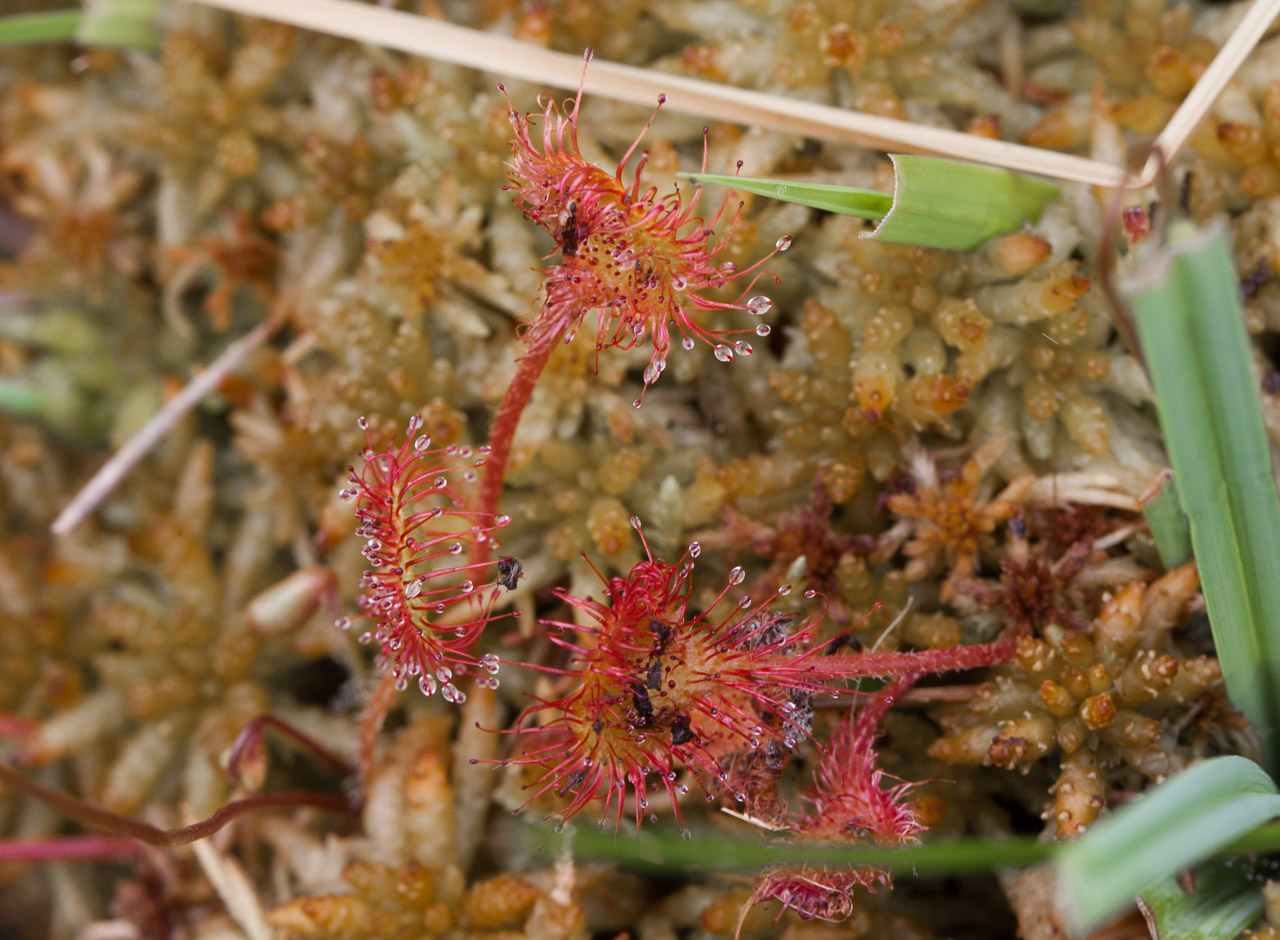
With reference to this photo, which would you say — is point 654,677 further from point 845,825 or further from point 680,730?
point 845,825

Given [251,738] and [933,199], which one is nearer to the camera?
[933,199]

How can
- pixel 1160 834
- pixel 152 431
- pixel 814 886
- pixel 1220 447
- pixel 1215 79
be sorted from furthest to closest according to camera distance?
pixel 152 431, pixel 1215 79, pixel 814 886, pixel 1220 447, pixel 1160 834

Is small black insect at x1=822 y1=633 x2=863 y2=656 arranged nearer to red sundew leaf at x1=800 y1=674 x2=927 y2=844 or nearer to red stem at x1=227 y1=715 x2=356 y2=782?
red sundew leaf at x1=800 y1=674 x2=927 y2=844

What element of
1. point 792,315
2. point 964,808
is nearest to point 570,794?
point 964,808

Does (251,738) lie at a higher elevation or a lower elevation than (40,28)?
lower

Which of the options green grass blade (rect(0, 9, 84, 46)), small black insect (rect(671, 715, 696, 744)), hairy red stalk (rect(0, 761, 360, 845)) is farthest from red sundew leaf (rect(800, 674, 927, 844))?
green grass blade (rect(0, 9, 84, 46))

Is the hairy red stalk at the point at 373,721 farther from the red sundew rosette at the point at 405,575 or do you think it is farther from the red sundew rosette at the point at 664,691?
the red sundew rosette at the point at 664,691

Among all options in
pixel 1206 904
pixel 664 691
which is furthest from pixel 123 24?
pixel 1206 904

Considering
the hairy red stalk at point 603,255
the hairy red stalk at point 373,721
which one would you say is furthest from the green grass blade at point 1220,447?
the hairy red stalk at point 373,721
